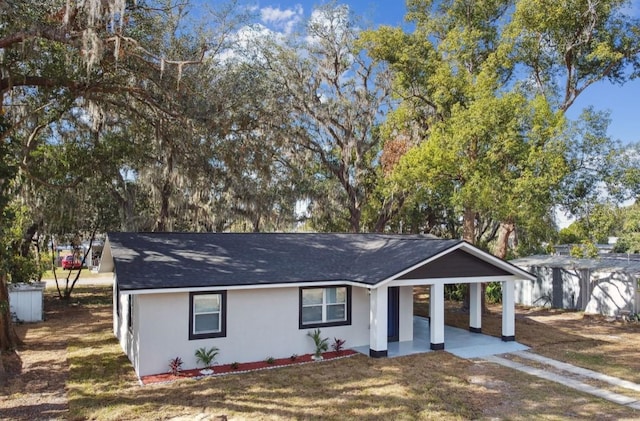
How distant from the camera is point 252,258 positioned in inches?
511

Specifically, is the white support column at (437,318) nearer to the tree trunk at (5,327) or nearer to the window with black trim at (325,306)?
the window with black trim at (325,306)

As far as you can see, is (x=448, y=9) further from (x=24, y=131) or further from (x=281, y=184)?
(x=24, y=131)

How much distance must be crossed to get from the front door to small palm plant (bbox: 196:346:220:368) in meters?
5.18

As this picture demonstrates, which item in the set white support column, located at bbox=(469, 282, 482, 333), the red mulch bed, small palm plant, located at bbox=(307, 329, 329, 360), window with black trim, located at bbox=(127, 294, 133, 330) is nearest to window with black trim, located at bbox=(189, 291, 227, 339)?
the red mulch bed

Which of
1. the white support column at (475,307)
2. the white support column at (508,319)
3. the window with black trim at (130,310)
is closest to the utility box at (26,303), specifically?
the window with black trim at (130,310)

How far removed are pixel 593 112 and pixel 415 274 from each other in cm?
916

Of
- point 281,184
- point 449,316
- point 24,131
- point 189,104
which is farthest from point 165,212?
point 449,316

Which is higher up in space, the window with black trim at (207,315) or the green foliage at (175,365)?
the window with black trim at (207,315)

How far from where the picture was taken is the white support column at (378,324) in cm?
1208

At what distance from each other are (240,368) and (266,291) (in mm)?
1894

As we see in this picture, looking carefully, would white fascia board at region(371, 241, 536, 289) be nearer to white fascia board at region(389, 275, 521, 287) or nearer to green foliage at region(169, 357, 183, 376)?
white fascia board at region(389, 275, 521, 287)

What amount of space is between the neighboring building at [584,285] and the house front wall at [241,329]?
10487 mm

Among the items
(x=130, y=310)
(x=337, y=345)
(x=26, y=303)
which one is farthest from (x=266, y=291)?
(x=26, y=303)

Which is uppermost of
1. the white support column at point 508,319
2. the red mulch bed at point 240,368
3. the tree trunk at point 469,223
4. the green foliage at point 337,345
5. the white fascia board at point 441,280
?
the tree trunk at point 469,223
